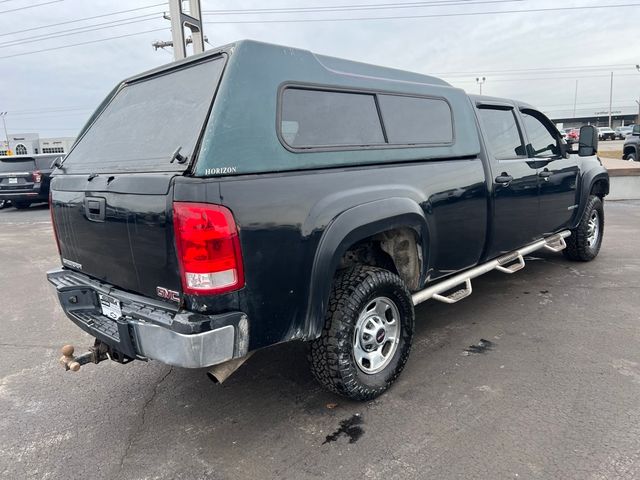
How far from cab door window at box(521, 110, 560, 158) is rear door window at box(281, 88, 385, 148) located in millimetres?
2332

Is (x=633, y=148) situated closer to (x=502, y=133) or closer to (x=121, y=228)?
(x=502, y=133)

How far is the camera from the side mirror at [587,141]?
501 centimetres

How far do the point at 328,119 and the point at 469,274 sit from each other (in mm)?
1889

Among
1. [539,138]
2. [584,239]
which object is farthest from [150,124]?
[584,239]

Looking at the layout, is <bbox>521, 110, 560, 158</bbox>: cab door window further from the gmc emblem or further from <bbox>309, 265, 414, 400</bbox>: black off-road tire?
the gmc emblem

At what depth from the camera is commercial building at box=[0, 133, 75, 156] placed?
50.5 m

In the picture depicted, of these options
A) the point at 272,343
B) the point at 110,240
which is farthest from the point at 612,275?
the point at 110,240

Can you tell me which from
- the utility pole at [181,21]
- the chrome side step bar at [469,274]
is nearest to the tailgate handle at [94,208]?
the chrome side step bar at [469,274]

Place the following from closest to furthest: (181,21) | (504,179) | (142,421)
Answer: (142,421) < (504,179) < (181,21)

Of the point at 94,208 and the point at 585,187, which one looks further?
the point at 585,187

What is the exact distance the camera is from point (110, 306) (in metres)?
2.67

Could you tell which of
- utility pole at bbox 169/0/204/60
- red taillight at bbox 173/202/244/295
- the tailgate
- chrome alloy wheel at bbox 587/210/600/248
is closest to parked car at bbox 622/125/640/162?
chrome alloy wheel at bbox 587/210/600/248

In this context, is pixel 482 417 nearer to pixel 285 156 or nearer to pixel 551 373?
pixel 551 373

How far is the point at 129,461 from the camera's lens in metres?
2.50
